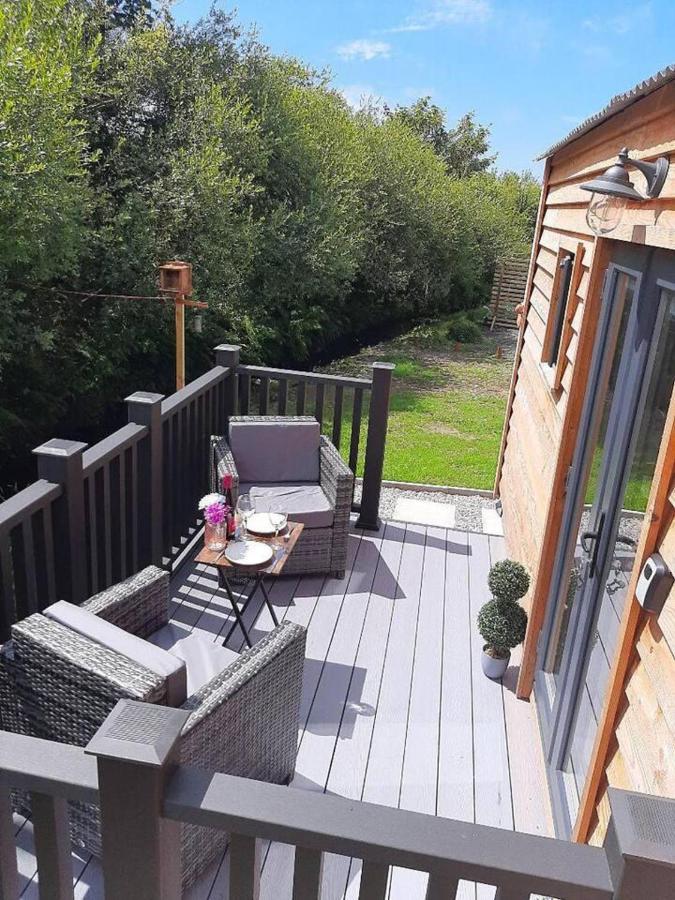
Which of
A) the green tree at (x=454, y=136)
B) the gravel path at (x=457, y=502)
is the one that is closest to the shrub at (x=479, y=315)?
the gravel path at (x=457, y=502)

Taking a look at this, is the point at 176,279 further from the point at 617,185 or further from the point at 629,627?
the point at 629,627

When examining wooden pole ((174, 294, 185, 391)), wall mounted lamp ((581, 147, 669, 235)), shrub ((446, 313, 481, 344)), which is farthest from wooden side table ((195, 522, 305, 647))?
shrub ((446, 313, 481, 344))

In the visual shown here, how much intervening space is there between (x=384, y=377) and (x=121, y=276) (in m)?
5.93

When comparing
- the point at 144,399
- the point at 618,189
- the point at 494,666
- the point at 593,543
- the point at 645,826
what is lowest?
the point at 494,666

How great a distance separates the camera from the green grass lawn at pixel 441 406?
697cm

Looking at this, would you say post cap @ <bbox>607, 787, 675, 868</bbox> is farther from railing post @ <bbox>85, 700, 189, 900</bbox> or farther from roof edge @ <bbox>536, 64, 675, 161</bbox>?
roof edge @ <bbox>536, 64, 675, 161</bbox>

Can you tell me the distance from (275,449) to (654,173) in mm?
2893

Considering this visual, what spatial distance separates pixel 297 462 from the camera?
4.29m

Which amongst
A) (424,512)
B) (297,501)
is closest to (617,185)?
(297,501)

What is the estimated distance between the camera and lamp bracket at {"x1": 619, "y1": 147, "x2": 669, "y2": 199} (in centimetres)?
180

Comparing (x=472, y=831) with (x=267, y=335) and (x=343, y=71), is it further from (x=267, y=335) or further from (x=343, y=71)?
(x=343, y=71)

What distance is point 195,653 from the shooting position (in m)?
2.43

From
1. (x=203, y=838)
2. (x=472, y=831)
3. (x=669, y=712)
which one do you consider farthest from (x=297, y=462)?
(x=472, y=831)

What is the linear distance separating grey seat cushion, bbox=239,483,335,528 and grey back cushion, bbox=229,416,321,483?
3.2 inches
